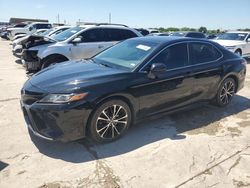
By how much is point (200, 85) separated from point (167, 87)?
914mm

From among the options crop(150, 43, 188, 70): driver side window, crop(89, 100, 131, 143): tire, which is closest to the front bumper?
crop(89, 100, 131, 143): tire

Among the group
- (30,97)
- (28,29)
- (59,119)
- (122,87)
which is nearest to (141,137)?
(122,87)

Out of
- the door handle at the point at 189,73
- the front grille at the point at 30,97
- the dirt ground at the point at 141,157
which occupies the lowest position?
the dirt ground at the point at 141,157

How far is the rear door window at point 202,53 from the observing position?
499cm

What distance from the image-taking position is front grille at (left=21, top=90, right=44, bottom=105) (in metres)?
3.71

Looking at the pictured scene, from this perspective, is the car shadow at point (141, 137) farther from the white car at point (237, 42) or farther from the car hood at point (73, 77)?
the white car at point (237, 42)

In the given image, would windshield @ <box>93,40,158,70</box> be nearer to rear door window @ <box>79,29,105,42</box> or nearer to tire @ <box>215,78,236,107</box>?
tire @ <box>215,78,236,107</box>

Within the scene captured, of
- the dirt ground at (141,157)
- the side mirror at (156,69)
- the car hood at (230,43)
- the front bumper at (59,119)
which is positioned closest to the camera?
the dirt ground at (141,157)

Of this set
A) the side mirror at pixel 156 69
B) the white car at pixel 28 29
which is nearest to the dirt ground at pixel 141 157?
the side mirror at pixel 156 69

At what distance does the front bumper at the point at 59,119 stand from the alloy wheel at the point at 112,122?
0.90 feet

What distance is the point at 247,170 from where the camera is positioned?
356cm

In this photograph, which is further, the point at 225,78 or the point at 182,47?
Answer: the point at 225,78

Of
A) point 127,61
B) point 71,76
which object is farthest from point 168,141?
point 71,76

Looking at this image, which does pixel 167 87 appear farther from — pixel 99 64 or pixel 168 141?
pixel 99 64
